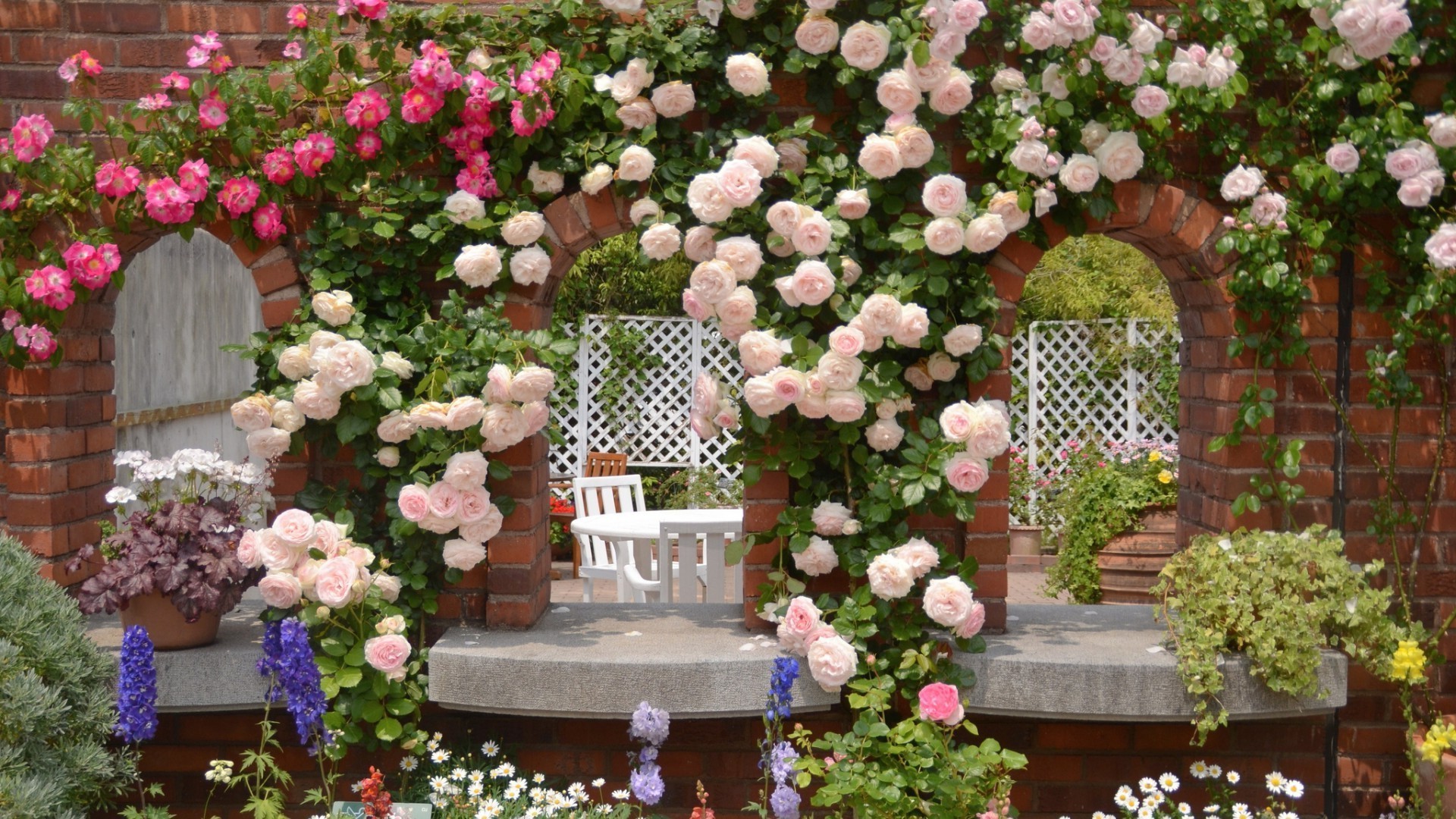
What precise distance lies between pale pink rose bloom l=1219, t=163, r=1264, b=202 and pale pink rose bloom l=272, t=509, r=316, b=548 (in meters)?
2.73

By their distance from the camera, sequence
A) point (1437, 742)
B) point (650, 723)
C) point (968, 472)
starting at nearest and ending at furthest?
point (650, 723) < point (1437, 742) < point (968, 472)

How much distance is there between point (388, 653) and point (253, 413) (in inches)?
30.3

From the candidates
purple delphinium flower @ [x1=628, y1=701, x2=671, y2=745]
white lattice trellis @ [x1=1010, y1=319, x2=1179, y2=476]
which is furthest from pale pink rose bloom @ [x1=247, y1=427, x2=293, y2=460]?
white lattice trellis @ [x1=1010, y1=319, x2=1179, y2=476]

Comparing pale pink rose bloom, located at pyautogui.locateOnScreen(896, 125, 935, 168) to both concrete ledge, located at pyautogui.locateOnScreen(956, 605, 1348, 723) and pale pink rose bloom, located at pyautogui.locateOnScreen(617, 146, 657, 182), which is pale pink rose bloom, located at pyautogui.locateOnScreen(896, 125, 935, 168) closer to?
pale pink rose bloom, located at pyautogui.locateOnScreen(617, 146, 657, 182)

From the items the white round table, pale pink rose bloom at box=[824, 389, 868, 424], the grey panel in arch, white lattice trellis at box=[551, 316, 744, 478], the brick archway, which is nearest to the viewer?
pale pink rose bloom at box=[824, 389, 868, 424]

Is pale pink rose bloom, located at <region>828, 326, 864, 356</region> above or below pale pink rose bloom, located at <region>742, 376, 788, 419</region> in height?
above

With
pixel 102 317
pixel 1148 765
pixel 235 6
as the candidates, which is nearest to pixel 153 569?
pixel 102 317

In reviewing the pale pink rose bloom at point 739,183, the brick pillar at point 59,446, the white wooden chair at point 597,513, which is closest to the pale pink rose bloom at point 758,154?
the pale pink rose bloom at point 739,183

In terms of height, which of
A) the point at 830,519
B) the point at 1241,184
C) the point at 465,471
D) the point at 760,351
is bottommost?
the point at 830,519

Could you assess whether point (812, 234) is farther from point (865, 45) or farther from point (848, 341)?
point (865, 45)

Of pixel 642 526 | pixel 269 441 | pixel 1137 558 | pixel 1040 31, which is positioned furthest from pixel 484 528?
pixel 1137 558

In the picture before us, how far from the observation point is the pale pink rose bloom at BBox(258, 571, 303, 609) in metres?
3.45

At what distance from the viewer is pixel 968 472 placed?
344 centimetres

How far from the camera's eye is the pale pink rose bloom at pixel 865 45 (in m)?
3.47
